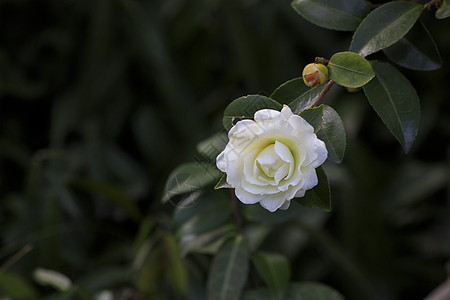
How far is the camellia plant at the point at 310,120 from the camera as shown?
0.33 meters

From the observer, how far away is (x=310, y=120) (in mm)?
346

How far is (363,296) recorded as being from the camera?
926mm

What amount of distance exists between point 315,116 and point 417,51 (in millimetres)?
150

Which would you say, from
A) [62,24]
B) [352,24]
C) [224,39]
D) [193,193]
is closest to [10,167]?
[62,24]

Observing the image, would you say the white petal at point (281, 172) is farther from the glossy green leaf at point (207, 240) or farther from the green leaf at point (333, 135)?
the glossy green leaf at point (207, 240)

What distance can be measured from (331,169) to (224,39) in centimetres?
44

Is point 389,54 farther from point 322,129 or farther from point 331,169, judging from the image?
point 331,169

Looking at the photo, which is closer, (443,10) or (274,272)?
(443,10)

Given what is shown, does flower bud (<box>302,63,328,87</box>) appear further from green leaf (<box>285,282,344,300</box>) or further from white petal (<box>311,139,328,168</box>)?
green leaf (<box>285,282,344,300</box>)

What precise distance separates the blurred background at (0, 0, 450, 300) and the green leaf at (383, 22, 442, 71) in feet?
1.67

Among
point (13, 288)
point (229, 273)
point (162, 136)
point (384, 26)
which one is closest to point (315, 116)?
point (384, 26)

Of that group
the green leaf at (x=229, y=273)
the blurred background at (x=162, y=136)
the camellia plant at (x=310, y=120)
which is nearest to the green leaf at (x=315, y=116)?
the camellia plant at (x=310, y=120)

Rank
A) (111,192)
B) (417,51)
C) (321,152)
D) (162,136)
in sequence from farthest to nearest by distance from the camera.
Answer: (162,136) < (111,192) < (417,51) < (321,152)

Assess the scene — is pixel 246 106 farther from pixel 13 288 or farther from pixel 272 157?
pixel 13 288
